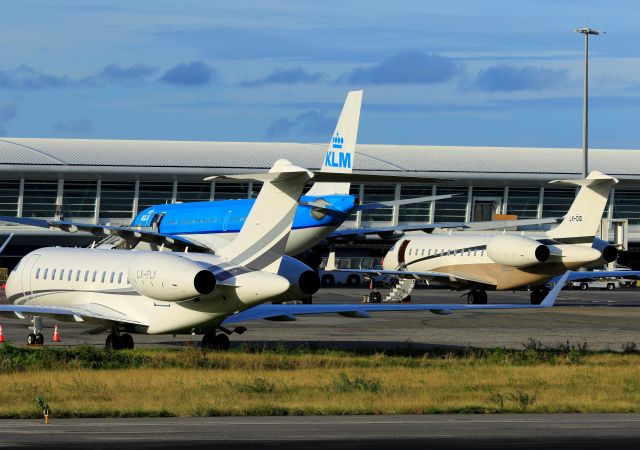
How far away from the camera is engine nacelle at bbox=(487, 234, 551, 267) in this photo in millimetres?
55969

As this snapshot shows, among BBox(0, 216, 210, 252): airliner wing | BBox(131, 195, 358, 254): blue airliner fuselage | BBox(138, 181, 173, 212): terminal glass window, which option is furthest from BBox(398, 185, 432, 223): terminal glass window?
BBox(0, 216, 210, 252): airliner wing

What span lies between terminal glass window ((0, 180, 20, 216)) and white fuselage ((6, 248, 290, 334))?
71.9 metres

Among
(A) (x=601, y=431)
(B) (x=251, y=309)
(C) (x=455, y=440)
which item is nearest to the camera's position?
(C) (x=455, y=440)

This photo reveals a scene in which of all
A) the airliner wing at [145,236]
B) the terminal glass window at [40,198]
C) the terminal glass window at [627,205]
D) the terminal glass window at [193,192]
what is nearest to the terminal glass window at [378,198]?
the terminal glass window at [193,192]

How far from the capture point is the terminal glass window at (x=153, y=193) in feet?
353

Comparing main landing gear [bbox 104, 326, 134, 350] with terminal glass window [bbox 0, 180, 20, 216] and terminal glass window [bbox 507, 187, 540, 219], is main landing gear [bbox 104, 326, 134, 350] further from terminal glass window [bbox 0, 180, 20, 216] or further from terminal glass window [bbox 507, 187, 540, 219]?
terminal glass window [bbox 507, 187, 540, 219]

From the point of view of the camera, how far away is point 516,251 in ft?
188

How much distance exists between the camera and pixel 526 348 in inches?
1304

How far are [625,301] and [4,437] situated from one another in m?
51.9

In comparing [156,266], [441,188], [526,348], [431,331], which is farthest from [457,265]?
[441,188]

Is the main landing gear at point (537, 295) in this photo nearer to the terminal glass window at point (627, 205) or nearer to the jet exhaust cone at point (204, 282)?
the jet exhaust cone at point (204, 282)

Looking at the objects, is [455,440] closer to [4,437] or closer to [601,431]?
[601,431]

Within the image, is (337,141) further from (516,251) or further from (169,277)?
(169,277)

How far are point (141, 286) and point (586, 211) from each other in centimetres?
2990
